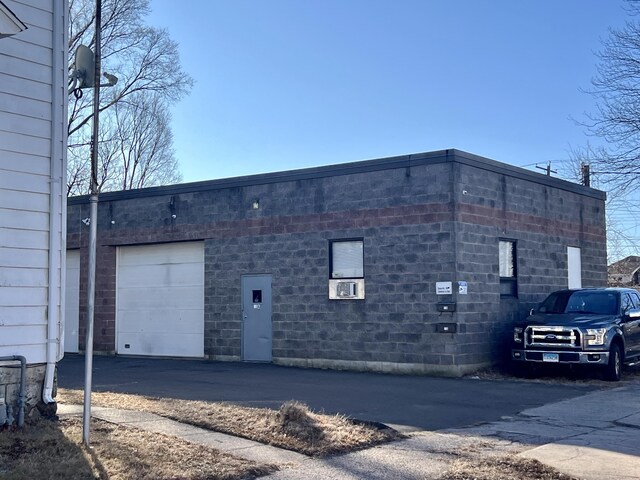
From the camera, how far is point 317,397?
12.8 m

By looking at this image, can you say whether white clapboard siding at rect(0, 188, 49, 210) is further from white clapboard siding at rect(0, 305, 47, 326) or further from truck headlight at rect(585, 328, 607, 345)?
truck headlight at rect(585, 328, 607, 345)

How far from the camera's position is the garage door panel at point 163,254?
21.1m

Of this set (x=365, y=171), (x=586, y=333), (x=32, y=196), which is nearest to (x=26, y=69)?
(x=32, y=196)

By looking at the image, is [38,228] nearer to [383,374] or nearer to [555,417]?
[555,417]

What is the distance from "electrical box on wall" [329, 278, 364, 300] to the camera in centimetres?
1792

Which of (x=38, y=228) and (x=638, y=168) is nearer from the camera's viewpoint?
(x=38, y=228)

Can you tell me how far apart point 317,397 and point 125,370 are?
6755mm

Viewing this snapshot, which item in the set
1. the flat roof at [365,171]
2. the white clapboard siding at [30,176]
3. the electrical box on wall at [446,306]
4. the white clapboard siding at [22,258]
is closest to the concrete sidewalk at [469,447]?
the white clapboard siding at [30,176]

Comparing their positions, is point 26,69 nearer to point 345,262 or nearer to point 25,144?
point 25,144

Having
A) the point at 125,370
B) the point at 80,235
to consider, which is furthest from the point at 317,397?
the point at 80,235

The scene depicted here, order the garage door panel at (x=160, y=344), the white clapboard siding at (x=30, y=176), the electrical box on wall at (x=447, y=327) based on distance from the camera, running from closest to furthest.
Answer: the white clapboard siding at (x=30, y=176) < the electrical box on wall at (x=447, y=327) < the garage door panel at (x=160, y=344)

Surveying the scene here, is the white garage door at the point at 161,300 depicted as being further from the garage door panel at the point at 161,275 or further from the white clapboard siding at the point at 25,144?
the white clapboard siding at the point at 25,144

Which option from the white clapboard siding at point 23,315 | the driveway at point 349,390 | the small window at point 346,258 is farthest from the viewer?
the small window at point 346,258

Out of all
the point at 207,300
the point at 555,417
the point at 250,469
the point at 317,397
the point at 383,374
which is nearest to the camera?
the point at 250,469
